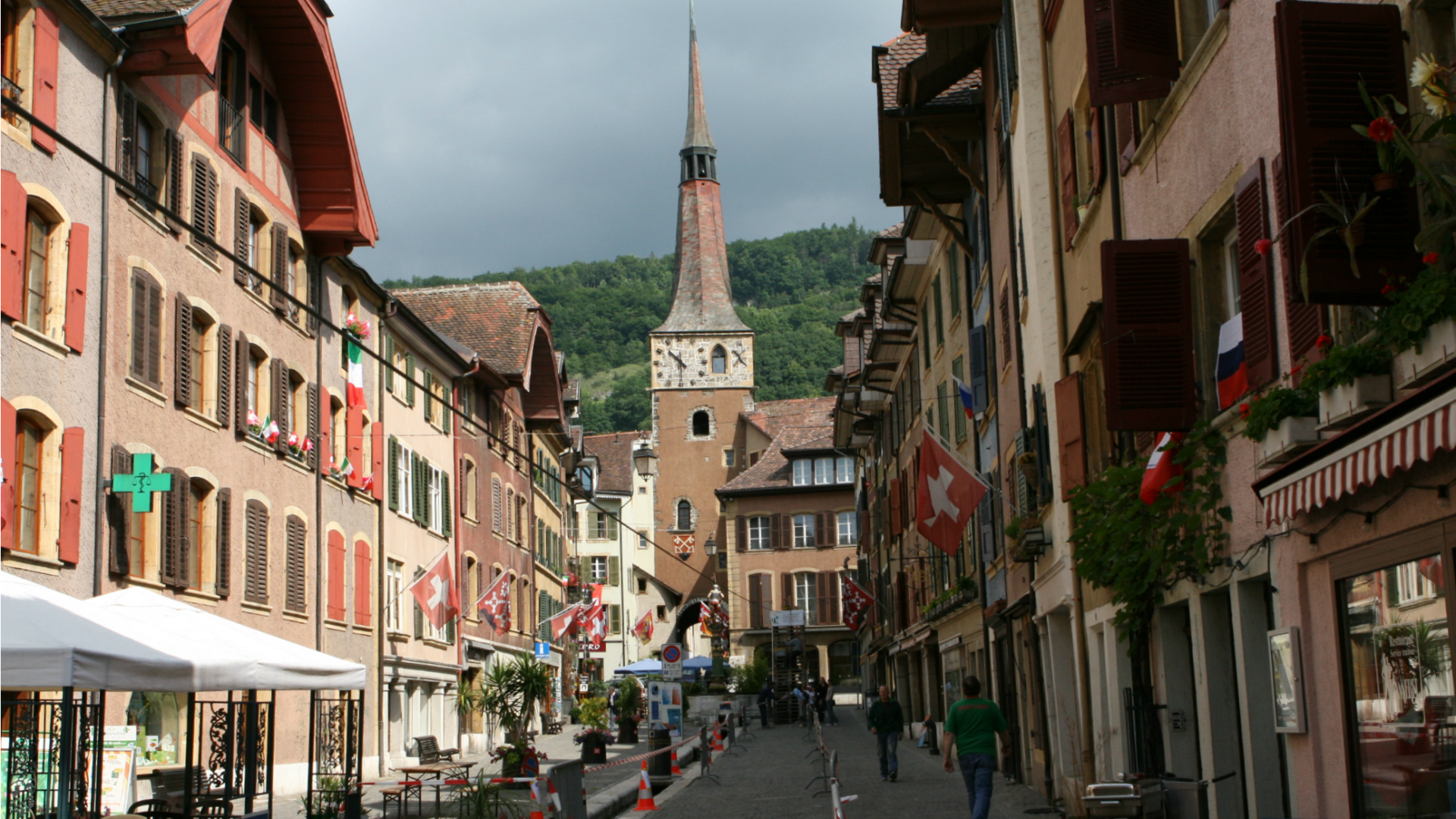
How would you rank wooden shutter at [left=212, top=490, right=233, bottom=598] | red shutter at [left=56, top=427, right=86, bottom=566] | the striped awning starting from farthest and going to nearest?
wooden shutter at [left=212, top=490, right=233, bottom=598], red shutter at [left=56, top=427, right=86, bottom=566], the striped awning

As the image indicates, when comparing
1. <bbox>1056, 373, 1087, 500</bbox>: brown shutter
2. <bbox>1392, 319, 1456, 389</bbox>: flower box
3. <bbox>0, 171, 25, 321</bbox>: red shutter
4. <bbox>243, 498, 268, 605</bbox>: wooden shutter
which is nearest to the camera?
<bbox>1392, 319, 1456, 389</bbox>: flower box

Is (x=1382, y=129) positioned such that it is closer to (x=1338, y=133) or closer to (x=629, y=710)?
(x=1338, y=133)

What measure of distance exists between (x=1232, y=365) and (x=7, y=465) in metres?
12.5

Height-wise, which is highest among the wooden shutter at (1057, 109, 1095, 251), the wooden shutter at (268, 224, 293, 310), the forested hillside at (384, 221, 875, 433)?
the forested hillside at (384, 221, 875, 433)

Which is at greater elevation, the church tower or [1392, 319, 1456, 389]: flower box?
the church tower

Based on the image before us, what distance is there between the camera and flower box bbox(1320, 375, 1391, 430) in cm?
699

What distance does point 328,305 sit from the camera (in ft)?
92.5

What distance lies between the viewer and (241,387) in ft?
77.6

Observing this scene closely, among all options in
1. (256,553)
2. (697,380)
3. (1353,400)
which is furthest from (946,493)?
(697,380)

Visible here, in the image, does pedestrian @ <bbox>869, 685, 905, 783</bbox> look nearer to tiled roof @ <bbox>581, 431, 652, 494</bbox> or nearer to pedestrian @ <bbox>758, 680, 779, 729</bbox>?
pedestrian @ <bbox>758, 680, 779, 729</bbox>

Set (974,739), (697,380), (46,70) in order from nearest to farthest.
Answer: (974,739)
(46,70)
(697,380)

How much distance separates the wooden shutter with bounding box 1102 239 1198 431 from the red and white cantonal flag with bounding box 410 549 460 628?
63.2 feet

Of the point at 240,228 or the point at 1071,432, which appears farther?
the point at 240,228

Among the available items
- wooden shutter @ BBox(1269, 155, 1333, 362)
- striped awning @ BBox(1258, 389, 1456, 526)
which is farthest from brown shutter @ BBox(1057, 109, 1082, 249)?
striped awning @ BBox(1258, 389, 1456, 526)
